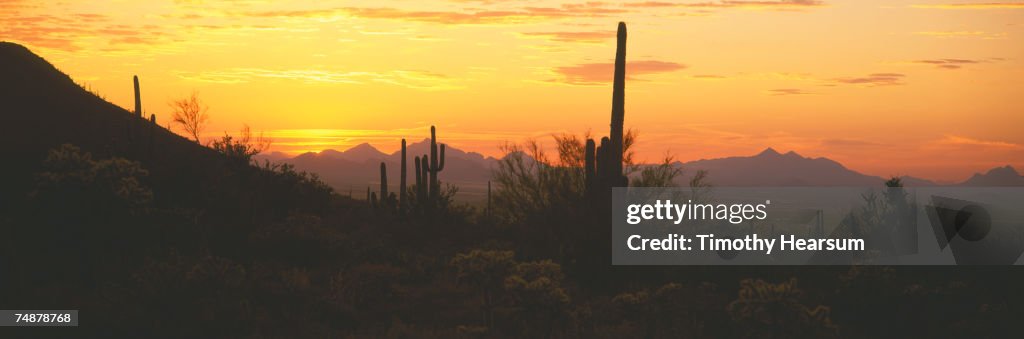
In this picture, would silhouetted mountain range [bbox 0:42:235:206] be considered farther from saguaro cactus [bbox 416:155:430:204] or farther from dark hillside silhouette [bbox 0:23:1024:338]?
saguaro cactus [bbox 416:155:430:204]

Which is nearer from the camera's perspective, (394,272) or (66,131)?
(394,272)

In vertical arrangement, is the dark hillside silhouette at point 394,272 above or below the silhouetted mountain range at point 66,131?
below

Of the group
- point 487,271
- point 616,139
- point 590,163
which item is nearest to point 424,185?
point 590,163

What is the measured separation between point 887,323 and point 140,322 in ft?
39.1

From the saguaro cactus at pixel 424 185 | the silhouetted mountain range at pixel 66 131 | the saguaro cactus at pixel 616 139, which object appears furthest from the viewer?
the saguaro cactus at pixel 424 185

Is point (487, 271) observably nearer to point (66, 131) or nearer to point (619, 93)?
point (619, 93)

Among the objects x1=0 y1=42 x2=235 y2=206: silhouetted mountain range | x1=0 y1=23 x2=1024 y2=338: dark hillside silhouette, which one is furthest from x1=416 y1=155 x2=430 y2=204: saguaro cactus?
x1=0 y1=42 x2=235 y2=206: silhouetted mountain range

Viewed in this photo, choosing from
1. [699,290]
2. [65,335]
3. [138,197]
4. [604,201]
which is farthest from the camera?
[604,201]

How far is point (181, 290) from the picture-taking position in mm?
16328

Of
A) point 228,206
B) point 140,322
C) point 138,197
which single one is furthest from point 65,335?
point 228,206

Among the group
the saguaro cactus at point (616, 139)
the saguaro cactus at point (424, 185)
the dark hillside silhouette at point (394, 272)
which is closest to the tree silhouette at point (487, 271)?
the dark hillside silhouette at point (394, 272)

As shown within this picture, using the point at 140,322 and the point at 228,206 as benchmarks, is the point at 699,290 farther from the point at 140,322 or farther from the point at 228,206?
the point at 228,206

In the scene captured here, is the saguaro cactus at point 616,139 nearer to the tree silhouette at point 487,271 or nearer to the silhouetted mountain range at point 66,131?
the tree silhouette at point 487,271

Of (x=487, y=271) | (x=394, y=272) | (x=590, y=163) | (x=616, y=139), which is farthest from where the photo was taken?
(x=590, y=163)
